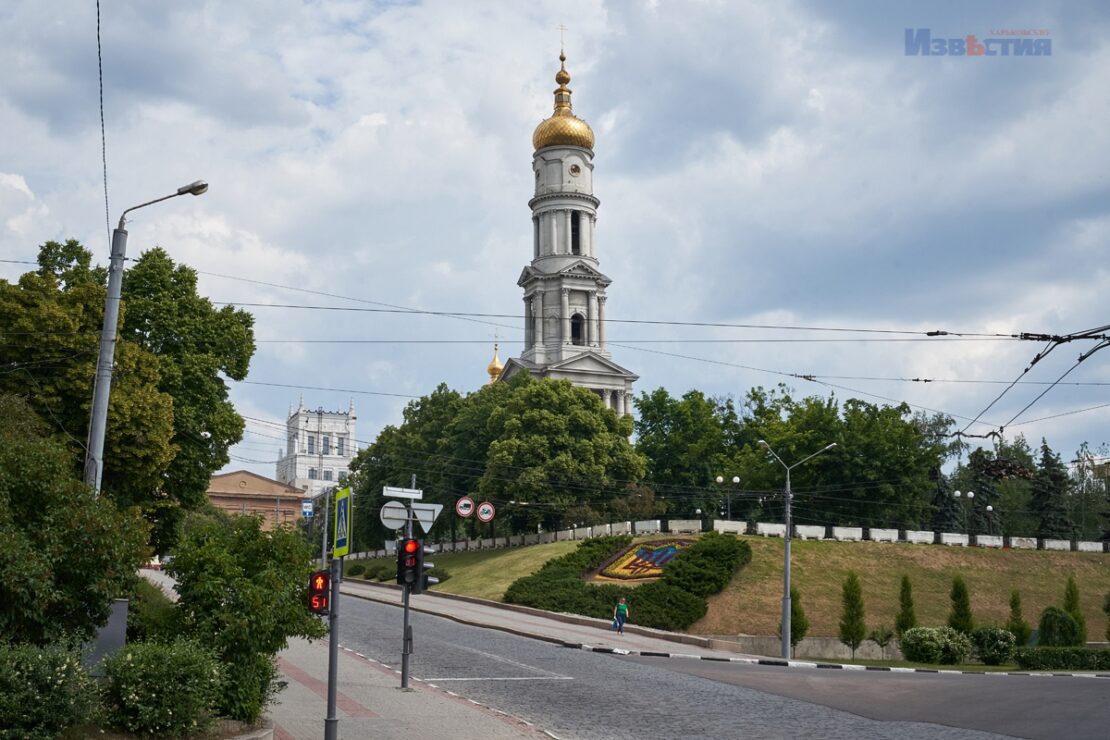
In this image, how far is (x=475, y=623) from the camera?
44.7m

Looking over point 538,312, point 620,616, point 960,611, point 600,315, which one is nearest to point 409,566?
point 620,616

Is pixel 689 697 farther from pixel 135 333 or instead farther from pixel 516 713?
pixel 135 333

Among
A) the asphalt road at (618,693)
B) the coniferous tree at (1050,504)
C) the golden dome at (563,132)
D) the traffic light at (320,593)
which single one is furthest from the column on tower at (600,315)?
the traffic light at (320,593)

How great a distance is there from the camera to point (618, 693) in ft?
82.3

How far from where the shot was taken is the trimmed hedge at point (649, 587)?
5016 cm

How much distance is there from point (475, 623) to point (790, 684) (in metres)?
18.5

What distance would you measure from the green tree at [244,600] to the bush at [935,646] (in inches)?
1207

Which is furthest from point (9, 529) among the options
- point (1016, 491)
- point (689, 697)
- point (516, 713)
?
point (1016, 491)

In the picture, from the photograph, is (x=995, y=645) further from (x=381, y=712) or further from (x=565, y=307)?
(x=565, y=307)

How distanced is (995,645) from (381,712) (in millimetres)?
30672

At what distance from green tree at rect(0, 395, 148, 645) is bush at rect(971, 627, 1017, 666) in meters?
35.2

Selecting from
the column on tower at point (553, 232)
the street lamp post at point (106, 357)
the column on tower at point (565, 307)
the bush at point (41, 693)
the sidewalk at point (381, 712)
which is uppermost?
the column on tower at point (553, 232)

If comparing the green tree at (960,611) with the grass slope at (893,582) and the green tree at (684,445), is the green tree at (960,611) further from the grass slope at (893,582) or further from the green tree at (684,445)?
the green tree at (684,445)

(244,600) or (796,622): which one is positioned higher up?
(244,600)
